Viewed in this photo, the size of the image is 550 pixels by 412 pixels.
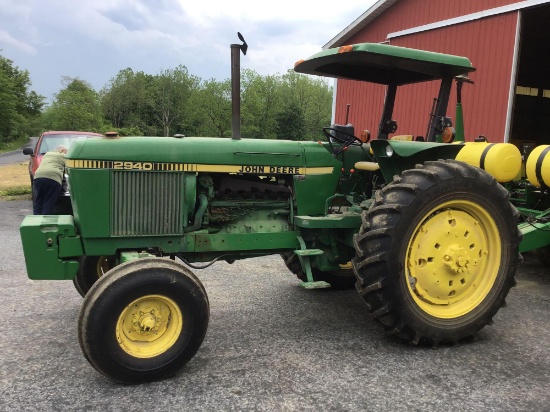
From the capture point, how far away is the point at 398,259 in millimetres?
3418

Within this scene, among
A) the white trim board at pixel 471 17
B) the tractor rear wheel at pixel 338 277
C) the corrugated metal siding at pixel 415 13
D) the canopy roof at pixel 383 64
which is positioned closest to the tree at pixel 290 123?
the corrugated metal siding at pixel 415 13

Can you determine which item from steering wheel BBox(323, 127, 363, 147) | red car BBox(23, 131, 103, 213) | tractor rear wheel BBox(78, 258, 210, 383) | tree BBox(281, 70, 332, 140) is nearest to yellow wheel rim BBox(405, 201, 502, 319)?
steering wheel BBox(323, 127, 363, 147)

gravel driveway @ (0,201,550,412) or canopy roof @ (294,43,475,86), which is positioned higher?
canopy roof @ (294,43,475,86)

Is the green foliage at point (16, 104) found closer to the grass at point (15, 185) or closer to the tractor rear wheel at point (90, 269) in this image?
the grass at point (15, 185)

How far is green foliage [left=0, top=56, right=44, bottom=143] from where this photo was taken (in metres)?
45.7

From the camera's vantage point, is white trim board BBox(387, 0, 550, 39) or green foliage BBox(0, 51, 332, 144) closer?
white trim board BBox(387, 0, 550, 39)

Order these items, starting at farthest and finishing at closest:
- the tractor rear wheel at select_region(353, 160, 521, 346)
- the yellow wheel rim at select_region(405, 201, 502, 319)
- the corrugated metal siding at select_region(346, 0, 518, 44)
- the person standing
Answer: the corrugated metal siding at select_region(346, 0, 518, 44)
the person standing
the yellow wheel rim at select_region(405, 201, 502, 319)
the tractor rear wheel at select_region(353, 160, 521, 346)

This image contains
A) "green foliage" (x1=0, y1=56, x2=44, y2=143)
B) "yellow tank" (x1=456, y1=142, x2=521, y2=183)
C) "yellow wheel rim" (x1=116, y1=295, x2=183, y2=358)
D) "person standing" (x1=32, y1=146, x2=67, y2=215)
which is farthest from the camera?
"green foliage" (x1=0, y1=56, x2=44, y2=143)

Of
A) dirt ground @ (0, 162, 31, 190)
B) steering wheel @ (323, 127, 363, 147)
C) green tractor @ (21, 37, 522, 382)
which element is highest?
steering wheel @ (323, 127, 363, 147)

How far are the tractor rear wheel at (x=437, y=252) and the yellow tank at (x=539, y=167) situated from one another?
1.69 meters

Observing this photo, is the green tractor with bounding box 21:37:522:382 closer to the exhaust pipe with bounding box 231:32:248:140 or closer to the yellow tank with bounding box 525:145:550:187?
the exhaust pipe with bounding box 231:32:248:140

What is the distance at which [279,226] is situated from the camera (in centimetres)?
405

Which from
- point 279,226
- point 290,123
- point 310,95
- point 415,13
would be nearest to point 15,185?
point 415,13

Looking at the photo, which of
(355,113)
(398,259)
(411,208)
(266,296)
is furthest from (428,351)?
(355,113)
